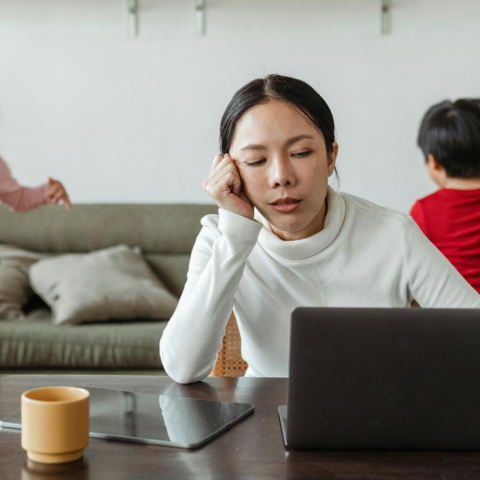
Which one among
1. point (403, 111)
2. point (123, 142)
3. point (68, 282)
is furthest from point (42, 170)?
point (403, 111)

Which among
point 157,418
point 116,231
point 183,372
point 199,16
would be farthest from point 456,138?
point 199,16

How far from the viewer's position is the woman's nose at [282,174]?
109cm

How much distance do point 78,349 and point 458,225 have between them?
1.48 m

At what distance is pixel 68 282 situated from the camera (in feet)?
8.01

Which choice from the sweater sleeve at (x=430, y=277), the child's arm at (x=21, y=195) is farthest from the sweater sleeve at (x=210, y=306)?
the child's arm at (x=21, y=195)

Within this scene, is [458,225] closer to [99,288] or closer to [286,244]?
[286,244]

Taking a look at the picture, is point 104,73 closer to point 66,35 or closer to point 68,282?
point 66,35

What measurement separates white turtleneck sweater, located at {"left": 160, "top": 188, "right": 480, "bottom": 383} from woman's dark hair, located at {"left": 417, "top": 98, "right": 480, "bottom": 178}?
68cm

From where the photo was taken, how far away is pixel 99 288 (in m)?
2.42

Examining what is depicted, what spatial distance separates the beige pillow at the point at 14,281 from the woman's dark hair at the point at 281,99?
1.64 meters

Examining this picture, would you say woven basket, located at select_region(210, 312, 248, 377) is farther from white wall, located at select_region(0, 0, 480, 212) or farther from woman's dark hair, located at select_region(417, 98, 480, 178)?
Answer: white wall, located at select_region(0, 0, 480, 212)

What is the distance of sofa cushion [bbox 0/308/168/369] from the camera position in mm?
2199

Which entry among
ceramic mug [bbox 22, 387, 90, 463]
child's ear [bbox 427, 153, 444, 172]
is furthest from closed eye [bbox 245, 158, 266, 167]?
child's ear [bbox 427, 153, 444, 172]

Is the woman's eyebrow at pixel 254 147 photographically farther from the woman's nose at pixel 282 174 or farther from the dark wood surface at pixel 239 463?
the dark wood surface at pixel 239 463
